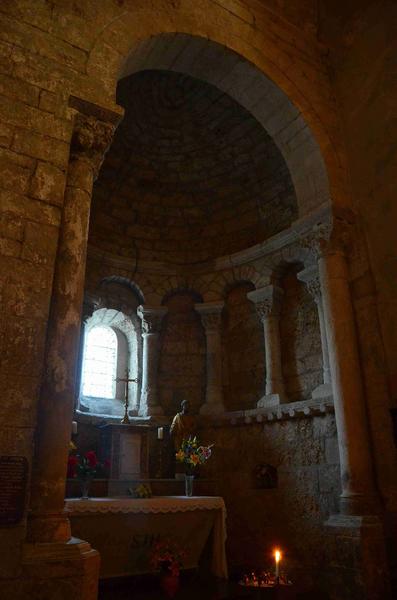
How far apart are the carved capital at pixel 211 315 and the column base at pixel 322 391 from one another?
252cm

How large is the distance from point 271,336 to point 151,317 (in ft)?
7.47

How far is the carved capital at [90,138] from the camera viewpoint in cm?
443

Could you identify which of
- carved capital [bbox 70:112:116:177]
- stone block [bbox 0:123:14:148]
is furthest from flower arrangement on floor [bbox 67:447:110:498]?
stone block [bbox 0:123:14:148]

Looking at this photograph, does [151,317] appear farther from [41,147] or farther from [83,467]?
[41,147]

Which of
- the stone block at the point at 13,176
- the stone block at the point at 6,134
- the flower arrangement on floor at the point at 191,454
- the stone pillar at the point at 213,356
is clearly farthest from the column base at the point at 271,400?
the stone block at the point at 6,134

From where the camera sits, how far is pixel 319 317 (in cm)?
762

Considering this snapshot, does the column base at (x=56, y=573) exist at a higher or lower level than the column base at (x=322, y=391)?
lower

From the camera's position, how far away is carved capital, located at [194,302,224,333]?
9.04 metres

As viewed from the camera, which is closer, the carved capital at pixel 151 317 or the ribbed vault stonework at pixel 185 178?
the carved capital at pixel 151 317

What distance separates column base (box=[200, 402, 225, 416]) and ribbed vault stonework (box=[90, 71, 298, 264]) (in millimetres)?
2890

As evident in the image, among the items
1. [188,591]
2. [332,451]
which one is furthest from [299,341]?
[188,591]

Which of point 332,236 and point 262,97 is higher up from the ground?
point 262,97

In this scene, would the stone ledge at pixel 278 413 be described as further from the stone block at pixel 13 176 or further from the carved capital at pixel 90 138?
the stone block at pixel 13 176

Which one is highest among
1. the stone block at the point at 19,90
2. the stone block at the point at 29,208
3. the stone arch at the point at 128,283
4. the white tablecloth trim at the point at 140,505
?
the stone arch at the point at 128,283
